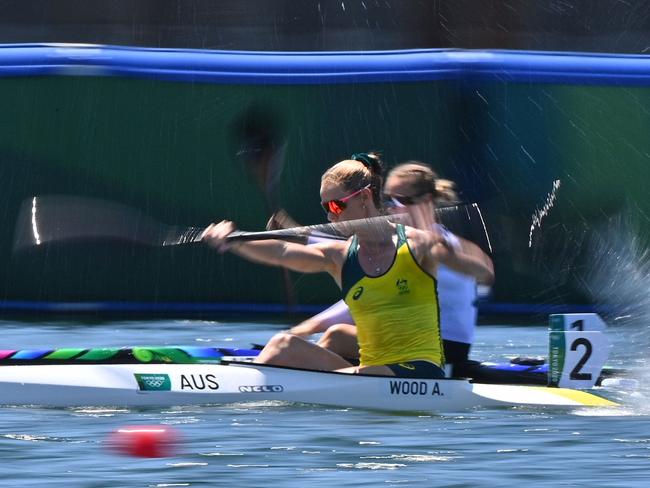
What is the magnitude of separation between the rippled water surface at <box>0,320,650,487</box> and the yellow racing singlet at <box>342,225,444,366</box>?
320 mm

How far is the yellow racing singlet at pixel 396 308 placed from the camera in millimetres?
7465

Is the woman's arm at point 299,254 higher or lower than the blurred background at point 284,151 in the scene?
lower

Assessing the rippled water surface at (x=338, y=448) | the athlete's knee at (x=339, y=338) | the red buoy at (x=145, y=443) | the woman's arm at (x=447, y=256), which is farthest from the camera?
the athlete's knee at (x=339, y=338)

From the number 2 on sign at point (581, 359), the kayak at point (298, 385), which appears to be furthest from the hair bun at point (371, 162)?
the number 2 on sign at point (581, 359)

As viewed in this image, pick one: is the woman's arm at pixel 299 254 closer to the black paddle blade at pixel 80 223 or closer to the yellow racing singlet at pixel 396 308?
the yellow racing singlet at pixel 396 308

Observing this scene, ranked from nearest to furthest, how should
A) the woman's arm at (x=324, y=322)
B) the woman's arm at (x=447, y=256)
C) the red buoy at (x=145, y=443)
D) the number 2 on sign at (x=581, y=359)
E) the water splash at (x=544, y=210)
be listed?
the red buoy at (x=145, y=443) → the woman's arm at (x=447, y=256) → the number 2 on sign at (x=581, y=359) → the woman's arm at (x=324, y=322) → the water splash at (x=544, y=210)

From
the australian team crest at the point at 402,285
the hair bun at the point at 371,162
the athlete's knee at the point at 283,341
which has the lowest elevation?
the athlete's knee at the point at 283,341

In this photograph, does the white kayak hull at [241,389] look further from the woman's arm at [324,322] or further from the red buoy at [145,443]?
the red buoy at [145,443]

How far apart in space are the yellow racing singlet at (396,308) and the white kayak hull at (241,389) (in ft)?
0.49

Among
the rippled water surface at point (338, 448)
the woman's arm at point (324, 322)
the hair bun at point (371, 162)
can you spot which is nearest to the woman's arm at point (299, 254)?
the hair bun at point (371, 162)

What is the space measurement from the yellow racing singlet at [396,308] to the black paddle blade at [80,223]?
4.29 metres

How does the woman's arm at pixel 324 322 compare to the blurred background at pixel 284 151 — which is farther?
the blurred background at pixel 284 151

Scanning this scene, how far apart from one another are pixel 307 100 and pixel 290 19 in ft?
11.1

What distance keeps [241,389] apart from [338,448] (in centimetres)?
131
